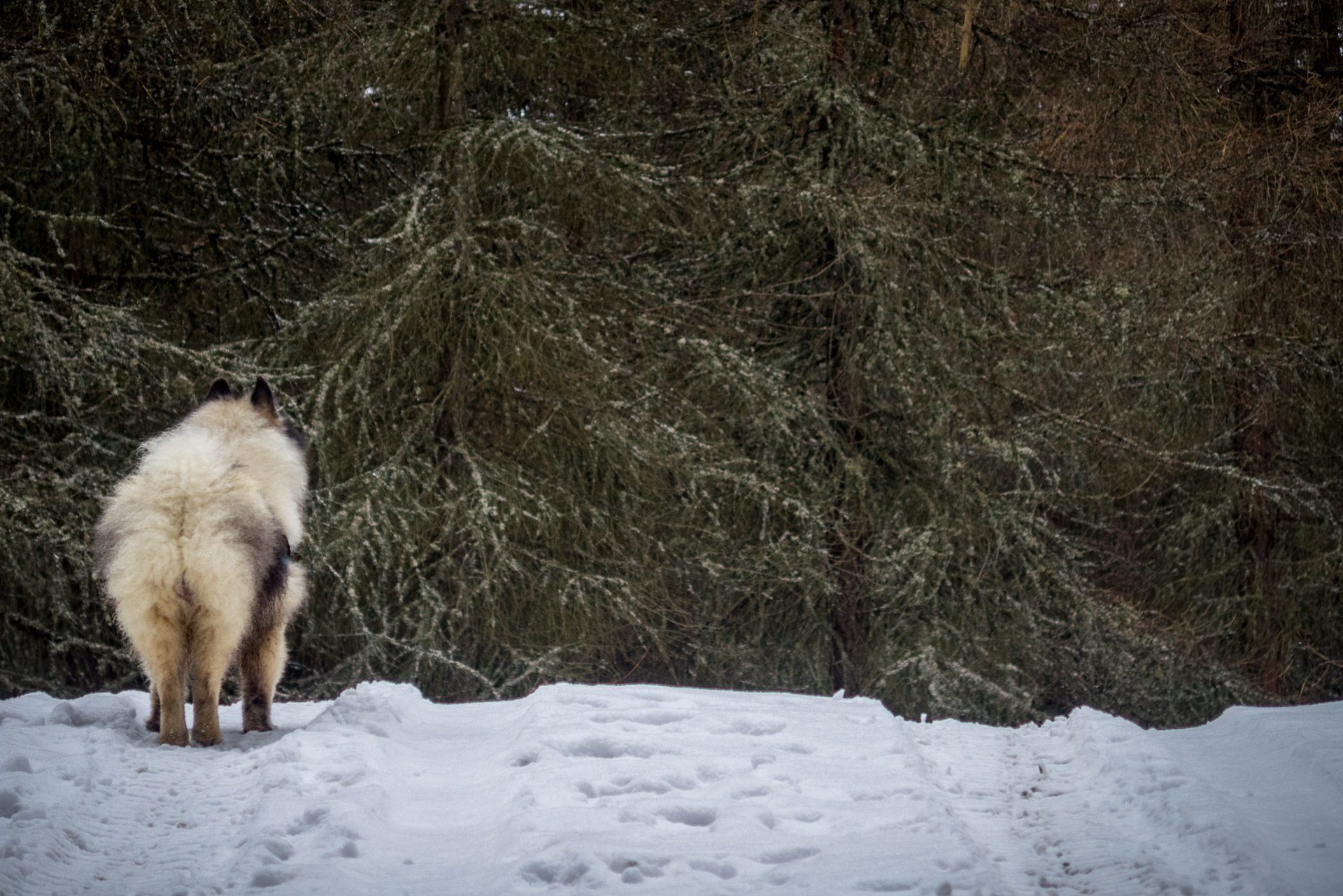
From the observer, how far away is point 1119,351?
31.7ft

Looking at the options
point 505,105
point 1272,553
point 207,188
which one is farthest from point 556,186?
point 1272,553

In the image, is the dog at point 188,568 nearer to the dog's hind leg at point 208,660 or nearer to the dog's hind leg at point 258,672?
the dog's hind leg at point 208,660

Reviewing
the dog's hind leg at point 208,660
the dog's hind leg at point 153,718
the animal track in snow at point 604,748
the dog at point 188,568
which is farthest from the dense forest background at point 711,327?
the animal track in snow at point 604,748

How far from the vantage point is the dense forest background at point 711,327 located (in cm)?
867

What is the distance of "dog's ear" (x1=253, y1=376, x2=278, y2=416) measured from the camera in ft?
18.4

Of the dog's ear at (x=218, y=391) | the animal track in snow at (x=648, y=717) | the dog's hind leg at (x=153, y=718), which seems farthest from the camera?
the dog's ear at (x=218, y=391)

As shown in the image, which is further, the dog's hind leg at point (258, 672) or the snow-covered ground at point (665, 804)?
the dog's hind leg at point (258, 672)

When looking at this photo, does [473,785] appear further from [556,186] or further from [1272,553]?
[1272,553]

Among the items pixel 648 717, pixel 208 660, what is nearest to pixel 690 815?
pixel 648 717

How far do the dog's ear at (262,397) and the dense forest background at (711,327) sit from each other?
8.35 ft

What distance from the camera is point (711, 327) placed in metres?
9.84

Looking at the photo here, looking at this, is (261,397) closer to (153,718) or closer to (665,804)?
(153,718)

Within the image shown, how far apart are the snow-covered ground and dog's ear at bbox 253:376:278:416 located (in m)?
1.69

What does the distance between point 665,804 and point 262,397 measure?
135 inches
